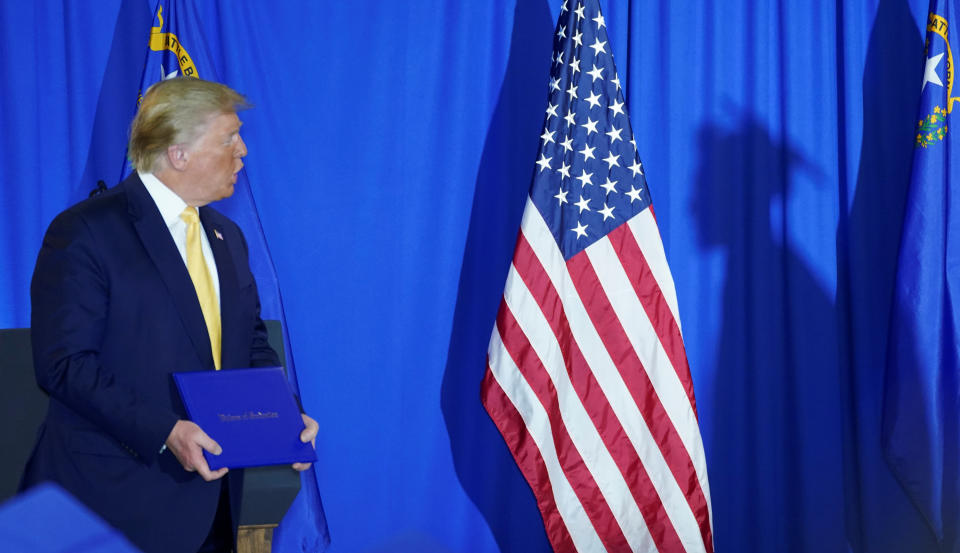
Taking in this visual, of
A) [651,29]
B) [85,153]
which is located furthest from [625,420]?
[85,153]

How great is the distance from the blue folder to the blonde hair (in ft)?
1.69

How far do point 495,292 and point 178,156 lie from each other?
1.67 m

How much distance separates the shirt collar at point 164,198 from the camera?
1.98 metres

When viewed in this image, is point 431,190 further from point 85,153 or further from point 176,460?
point 176,460

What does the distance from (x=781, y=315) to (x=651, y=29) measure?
3.96 ft

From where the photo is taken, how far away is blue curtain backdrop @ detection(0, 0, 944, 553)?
333cm

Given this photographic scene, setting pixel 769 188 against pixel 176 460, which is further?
pixel 769 188

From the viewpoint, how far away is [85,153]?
3219 mm

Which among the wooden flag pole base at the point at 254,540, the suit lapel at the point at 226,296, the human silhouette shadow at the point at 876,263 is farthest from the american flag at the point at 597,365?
the suit lapel at the point at 226,296

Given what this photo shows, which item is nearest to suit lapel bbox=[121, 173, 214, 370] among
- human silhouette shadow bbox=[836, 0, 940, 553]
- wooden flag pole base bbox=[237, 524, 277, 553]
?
wooden flag pole base bbox=[237, 524, 277, 553]

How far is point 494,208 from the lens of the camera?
347 centimetres

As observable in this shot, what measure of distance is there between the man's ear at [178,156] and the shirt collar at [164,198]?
2.1 inches

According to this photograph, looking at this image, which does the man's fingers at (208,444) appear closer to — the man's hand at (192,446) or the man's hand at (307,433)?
the man's hand at (192,446)

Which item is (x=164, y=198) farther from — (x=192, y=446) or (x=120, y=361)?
(x=192, y=446)
